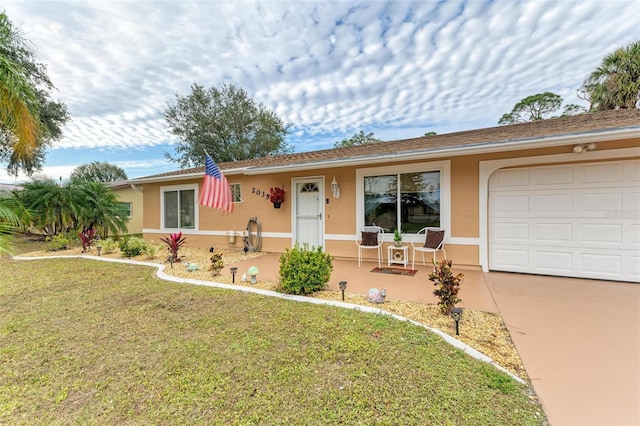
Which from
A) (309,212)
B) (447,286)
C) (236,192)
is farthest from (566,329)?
(236,192)

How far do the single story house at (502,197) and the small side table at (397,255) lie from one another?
33 centimetres

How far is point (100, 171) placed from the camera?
34031 mm

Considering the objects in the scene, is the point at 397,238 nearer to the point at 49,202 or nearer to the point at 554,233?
the point at 554,233

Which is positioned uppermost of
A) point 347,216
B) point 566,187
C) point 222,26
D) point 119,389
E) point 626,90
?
point 222,26

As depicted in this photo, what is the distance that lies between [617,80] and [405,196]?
10450 mm

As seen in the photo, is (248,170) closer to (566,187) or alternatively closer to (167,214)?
(167,214)

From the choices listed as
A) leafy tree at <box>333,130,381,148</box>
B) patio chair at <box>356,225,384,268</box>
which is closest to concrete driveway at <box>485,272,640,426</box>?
patio chair at <box>356,225,384,268</box>

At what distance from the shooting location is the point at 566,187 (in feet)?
16.6

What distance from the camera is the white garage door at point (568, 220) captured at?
4.68 meters

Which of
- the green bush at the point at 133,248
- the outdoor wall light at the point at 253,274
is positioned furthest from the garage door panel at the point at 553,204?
the green bush at the point at 133,248

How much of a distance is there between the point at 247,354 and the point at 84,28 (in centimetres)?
896

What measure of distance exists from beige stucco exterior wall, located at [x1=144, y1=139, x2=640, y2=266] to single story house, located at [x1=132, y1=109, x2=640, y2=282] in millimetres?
24

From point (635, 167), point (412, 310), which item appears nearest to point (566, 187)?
point (635, 167)

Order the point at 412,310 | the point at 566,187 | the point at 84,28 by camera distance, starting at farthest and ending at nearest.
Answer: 1. the point at 84,28
2. the point at 566,187
3. the point at 412,310
